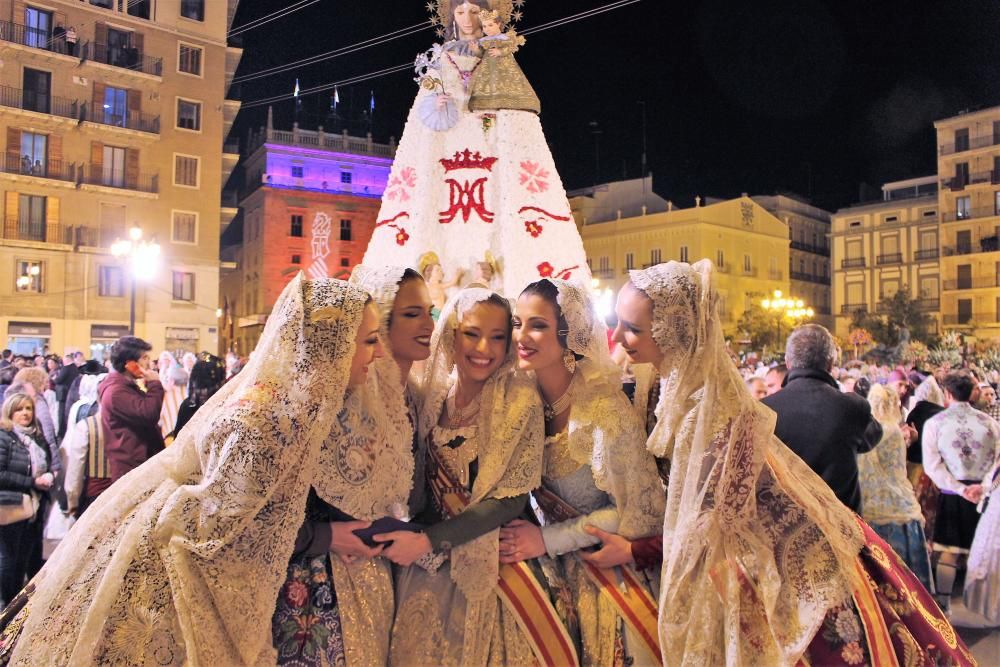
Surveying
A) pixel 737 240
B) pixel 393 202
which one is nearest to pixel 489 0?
pixel 393 202

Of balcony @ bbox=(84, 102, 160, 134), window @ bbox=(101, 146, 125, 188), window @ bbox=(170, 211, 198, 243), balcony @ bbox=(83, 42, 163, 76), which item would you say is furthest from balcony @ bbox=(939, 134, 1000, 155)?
window @ bbox=(101, 146, 125, 188)

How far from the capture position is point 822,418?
3.82m

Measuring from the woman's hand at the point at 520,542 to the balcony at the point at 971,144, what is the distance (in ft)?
127

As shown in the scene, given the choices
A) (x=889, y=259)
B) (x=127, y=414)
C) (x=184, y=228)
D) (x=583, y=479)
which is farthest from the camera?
(x=889, y=259)

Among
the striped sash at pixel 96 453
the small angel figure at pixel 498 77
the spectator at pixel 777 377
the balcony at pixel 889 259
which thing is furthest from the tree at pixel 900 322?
the striped sash at pixel 96 453

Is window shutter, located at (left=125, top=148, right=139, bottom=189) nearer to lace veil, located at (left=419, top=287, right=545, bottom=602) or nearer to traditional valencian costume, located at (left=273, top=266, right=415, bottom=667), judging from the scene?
lace veil, located at (left=419, top=287, right=545, bottom=602)

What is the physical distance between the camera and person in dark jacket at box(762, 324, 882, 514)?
3.80 m

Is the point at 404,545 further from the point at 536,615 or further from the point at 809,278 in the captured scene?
the point at 809,278

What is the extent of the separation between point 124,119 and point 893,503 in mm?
23210

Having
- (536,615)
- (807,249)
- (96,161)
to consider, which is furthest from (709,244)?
(536,615)

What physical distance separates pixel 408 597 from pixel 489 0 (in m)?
5.21

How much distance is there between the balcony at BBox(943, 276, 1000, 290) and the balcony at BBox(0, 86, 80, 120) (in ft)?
112

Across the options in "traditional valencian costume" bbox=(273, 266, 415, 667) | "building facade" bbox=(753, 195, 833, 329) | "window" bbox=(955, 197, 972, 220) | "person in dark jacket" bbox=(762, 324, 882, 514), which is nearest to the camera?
"traditional valencian costume" bbox=(273, 266, 415, 667)

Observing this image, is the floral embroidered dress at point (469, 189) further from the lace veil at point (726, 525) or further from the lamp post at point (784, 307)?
the lamp post at point (784, 307)
